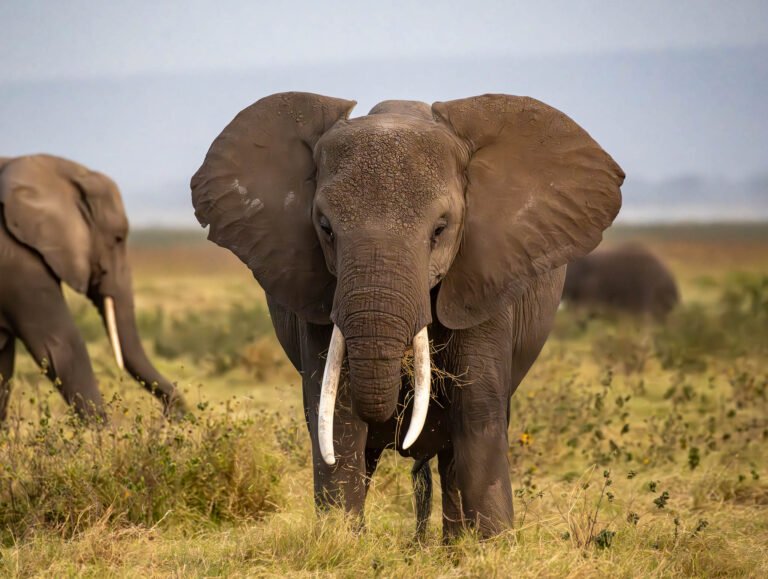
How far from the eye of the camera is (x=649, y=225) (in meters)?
118

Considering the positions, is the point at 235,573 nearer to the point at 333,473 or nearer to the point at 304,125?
the point at 333,473

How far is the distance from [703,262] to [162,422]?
79278mm

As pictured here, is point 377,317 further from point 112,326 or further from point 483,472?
point 112,326

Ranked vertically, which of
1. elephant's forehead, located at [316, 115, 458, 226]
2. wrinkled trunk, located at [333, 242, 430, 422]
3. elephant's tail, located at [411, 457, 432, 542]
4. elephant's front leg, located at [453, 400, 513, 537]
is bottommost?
elephant's tail, located at [411, 457, 432, 542]

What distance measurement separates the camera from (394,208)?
5199 millimetres

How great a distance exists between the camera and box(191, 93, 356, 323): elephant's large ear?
573cm

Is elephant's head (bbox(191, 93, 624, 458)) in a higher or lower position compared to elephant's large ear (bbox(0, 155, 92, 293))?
higher

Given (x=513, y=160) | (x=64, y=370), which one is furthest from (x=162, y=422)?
(x=64, y=370)

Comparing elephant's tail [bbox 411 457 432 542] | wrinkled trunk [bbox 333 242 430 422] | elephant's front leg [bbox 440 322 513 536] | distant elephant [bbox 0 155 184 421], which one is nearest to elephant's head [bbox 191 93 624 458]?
wrinkled trunk [bbox 333 242 430 422]

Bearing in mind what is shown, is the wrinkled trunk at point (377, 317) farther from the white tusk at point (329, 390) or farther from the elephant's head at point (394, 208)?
the white tusk at point (329, 390)

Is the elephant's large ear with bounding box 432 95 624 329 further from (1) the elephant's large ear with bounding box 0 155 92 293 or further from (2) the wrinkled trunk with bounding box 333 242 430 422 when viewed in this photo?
(1) the elephant's large ear with bounding box 0 155 92 293

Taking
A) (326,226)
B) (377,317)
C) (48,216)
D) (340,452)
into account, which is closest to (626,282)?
(48,216)

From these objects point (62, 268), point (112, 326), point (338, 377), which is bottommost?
point (112, 326)

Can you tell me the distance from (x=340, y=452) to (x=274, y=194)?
3.84 ft
